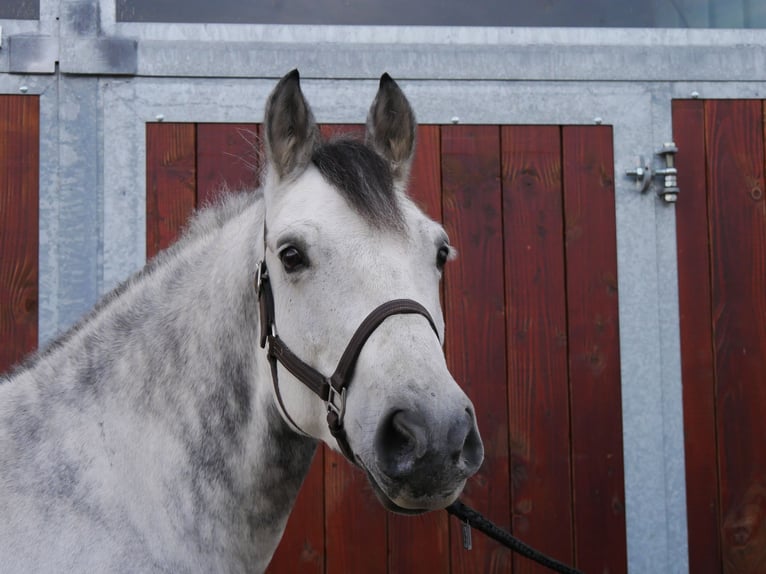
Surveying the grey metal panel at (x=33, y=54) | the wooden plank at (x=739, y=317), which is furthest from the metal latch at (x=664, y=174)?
the grey metal panel at (x=33, y=54)

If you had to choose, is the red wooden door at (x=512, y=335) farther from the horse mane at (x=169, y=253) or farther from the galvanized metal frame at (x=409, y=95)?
the horse mane at (x=169, y=253)

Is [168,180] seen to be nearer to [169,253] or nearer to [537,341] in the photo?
[169,253]

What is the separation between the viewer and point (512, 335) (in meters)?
3.02

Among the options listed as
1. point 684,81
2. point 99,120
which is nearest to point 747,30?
point 684,81

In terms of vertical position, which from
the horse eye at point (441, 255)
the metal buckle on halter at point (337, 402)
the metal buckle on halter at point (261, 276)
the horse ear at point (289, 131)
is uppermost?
the horse ear at point (289, 131)

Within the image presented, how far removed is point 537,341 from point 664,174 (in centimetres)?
98

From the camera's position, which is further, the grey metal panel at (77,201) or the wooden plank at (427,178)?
the wooden plank at (427,178)

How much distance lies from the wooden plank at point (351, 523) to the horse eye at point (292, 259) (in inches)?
60.1

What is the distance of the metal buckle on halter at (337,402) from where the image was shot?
1.45 metres

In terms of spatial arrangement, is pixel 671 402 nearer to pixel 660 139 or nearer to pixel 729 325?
pixel 729 325

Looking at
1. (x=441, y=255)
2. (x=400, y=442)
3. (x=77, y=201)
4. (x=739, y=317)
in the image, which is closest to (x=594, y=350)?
(x=739, y=317)

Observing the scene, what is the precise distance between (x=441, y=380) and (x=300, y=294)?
0.43 metres

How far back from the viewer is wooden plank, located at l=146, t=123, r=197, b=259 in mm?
2900

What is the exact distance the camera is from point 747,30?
10.6 feet
